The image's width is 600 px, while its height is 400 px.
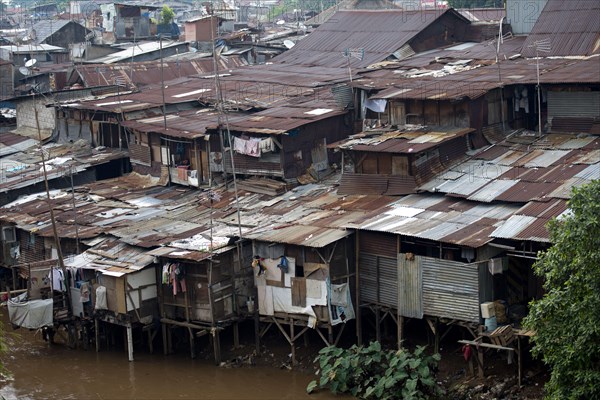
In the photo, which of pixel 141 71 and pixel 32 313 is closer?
pixel 32 313

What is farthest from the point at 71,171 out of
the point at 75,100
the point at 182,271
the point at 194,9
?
the point at 194,9

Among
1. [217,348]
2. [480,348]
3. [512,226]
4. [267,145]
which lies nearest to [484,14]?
[267,145]

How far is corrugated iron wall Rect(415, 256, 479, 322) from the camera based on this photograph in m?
26.5

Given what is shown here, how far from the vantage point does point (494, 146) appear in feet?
108

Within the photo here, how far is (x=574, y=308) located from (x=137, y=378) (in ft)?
43.2

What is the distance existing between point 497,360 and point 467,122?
910 cm

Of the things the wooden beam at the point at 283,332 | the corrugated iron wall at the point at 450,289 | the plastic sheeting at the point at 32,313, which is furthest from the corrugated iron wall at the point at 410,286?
the plastic sheeting at the point at 32,313

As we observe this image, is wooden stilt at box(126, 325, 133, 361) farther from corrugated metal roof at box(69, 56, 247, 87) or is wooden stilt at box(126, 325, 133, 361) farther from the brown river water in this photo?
corrugated metal roof at box(69, 56, 247, 87)

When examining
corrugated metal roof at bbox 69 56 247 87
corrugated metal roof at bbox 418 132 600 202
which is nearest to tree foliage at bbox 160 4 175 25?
corrugated metal roof at bbox 69 56 247 87

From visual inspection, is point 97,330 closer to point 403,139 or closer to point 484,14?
point 403,139

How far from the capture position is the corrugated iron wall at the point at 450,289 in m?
26.5

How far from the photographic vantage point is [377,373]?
2689cm

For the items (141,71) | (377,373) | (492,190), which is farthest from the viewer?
(141,71)

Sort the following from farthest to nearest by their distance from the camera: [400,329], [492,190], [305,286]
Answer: [492,190] → [305,286] → [400,329]
